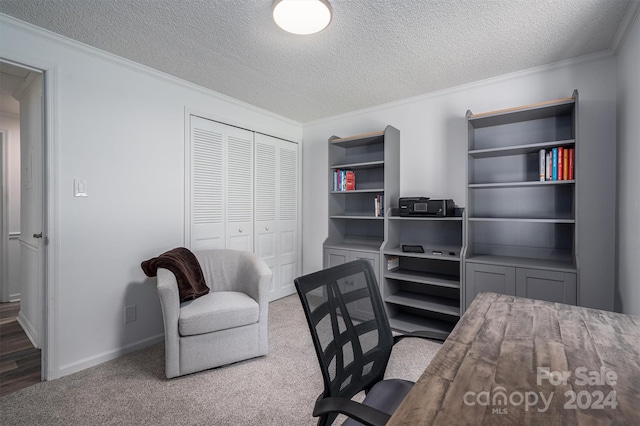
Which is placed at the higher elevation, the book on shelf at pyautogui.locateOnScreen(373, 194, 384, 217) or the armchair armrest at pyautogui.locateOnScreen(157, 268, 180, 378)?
the book on shelf at pyautogui.locateOnScreen(373, 194, 384, 217)

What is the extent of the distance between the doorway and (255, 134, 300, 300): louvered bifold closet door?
199 centimetres

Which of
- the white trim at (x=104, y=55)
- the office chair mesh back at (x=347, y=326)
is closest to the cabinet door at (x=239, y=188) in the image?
the white trim at (x=104, y=55)

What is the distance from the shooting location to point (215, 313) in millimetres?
2154

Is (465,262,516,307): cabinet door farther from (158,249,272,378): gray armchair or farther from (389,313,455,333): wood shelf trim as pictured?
(158,249,272,378): gray armchair

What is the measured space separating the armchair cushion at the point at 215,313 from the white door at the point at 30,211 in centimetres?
138

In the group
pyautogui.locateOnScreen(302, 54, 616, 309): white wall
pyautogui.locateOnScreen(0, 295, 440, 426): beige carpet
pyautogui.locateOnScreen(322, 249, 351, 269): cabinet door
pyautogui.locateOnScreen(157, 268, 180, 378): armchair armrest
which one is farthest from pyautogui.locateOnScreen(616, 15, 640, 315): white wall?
pyautogui.locateOnScreen(157, 268, 180, 378): armchair armrest

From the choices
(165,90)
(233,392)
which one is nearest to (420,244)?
(233,392)

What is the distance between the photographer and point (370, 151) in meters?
3.66

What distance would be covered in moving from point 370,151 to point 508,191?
1.59 m

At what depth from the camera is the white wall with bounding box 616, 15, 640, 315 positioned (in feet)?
5.81

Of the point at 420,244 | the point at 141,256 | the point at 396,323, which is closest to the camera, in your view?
the point at 141,256

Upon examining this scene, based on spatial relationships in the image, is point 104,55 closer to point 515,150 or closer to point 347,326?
point 347,326

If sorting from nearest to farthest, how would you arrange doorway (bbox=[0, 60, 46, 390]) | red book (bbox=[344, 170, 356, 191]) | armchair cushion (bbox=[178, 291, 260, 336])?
armchair cushion (bbox=[178, 291, 260, 336]) → doorway (bbox=[0, 60, 46, 390]) → red book (bbox=[344, 170, 356, 191])

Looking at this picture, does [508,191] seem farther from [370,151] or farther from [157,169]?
[157,169]
